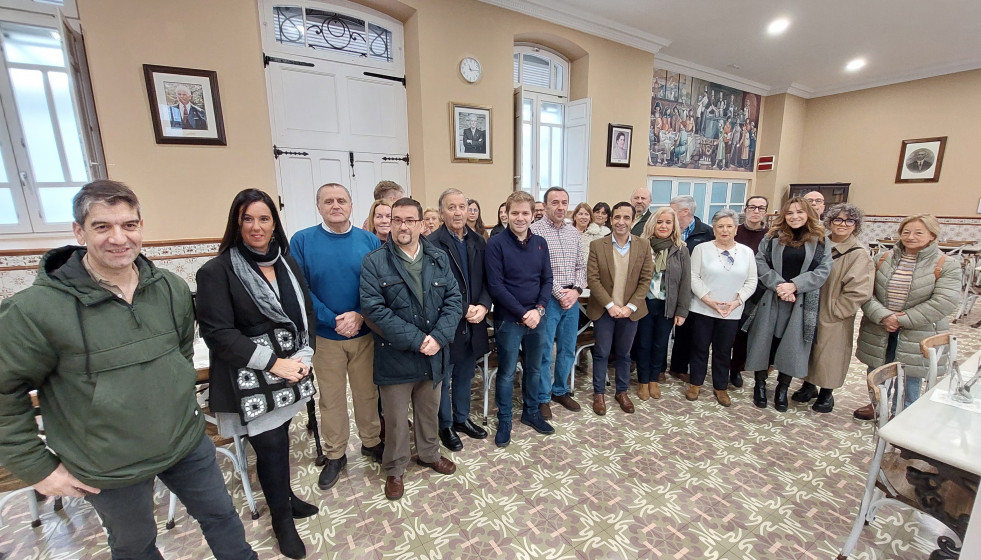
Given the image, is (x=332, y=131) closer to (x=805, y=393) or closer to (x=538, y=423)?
(x=538, y=423)

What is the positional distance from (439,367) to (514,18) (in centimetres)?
485

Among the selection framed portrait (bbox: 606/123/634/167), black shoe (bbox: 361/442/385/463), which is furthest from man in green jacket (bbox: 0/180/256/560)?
framed portrait (bbox: 606/123/634/167)

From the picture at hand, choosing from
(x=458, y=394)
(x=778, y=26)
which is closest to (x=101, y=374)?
(x=458, y=394)

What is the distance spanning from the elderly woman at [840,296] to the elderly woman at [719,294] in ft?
1.62

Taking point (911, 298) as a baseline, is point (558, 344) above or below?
below

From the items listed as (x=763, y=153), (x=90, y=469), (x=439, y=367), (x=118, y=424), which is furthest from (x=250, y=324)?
(x=763, y=153)

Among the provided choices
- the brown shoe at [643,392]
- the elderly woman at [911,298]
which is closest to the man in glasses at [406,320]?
the brown shoe at [643,392]

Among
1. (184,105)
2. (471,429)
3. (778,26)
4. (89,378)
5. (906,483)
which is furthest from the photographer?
(778,26)

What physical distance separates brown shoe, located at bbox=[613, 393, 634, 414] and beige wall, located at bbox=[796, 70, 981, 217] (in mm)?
9319

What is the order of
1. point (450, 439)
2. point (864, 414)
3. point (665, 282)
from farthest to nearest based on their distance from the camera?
1. point (665, 282)
2. point (864, 414)
3. point (450, 439)

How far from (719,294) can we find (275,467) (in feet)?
9.66

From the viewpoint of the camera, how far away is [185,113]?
11.7 ft

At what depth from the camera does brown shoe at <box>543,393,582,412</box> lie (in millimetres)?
2930

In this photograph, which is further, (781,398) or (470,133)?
(470,133)
